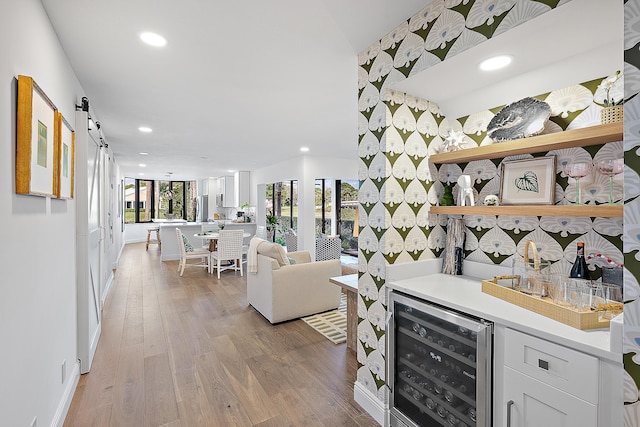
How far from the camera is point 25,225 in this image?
4.78 ft

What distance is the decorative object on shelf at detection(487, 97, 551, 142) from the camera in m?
1.71

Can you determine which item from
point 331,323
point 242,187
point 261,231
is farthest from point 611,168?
point 242,187

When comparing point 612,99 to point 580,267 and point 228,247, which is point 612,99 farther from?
point 228,247

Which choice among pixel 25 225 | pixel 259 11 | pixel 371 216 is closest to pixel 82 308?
pixel 25 225

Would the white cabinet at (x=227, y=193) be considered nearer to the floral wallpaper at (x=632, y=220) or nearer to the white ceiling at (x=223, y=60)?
the white ceiling at (x=223, y=60)

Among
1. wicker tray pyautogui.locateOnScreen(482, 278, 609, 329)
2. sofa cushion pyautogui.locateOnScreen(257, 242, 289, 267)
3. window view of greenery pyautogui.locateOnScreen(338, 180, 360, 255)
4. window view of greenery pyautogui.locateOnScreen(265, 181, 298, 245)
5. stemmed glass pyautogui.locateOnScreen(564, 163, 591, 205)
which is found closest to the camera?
wicker tray pyautogui.locateOnScreen(482, 278, 609, 329)

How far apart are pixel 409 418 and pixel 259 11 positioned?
2.56m

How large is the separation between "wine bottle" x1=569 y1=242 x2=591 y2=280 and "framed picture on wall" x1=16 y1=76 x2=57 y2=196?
263 cm

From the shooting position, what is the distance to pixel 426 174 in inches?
85.9

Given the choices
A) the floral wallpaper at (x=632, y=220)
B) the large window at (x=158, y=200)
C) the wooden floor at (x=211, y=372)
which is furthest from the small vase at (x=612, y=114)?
the large window at (x=158, y=200)

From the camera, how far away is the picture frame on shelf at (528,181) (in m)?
1.72

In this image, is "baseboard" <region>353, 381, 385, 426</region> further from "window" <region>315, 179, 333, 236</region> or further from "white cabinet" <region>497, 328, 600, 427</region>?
"window" <region>315, 179, 333, 236</region>

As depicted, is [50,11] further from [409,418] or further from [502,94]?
[409,418]

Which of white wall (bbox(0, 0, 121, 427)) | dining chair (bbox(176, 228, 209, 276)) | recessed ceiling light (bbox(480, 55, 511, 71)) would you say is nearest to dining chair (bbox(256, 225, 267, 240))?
dining chair (bbox(176, 228, 209, 276))
